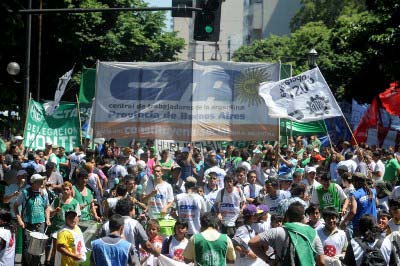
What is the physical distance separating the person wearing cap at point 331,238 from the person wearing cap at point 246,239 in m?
0.73

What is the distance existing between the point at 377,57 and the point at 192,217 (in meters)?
21.6

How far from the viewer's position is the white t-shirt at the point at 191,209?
Answer: 1271cm

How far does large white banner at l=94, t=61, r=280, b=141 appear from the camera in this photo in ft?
55.2

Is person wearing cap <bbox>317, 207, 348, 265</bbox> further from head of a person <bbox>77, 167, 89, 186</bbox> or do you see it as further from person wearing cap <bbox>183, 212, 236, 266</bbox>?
head of a person <bbox>77, 167, 89, 186</bbox>

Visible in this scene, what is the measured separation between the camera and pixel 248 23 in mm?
106188

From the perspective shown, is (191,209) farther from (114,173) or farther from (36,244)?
(114,173)

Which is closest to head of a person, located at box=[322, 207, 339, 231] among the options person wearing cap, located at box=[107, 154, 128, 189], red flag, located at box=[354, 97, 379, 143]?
person wearing cap, located at box=[107, 154, 128, 189]

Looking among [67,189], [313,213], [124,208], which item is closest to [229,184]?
[67,189]

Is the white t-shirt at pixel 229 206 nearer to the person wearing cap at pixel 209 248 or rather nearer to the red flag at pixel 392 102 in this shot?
the person wearing cap at pixel 209 248

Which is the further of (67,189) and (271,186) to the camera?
(271,186)

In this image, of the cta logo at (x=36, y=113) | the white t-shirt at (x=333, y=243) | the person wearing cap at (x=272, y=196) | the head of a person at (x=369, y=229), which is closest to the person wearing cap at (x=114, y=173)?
the cta logo at (x=36, y=113)

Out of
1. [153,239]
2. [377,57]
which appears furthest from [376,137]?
[153,239]

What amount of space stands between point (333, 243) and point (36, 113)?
11488 millimetres

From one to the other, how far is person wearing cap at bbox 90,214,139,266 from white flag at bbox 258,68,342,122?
7.63 m
